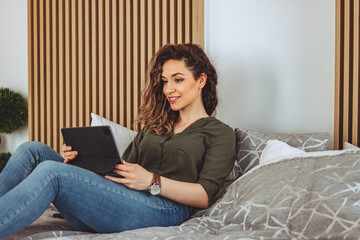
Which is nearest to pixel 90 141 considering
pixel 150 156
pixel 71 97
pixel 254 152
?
pixel 150 156

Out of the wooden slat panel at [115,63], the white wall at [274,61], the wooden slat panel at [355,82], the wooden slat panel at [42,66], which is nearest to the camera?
the wooden slat panel at [355,82]

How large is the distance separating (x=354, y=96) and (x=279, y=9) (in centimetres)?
64

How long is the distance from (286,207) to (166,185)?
16.4 inches

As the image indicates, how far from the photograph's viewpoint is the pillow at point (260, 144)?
178 cm

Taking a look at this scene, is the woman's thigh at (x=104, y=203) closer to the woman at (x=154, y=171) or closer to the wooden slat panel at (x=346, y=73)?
the woman at (x=154, y=171)

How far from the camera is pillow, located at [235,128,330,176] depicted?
5.83 feet

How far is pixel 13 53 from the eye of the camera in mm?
3029

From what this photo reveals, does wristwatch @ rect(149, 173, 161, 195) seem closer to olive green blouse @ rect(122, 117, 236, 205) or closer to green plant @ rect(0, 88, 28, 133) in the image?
olive green blouse @ rect(122, 117, 236, 205)

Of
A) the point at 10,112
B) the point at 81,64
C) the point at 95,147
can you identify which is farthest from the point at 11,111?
the point at 95,147

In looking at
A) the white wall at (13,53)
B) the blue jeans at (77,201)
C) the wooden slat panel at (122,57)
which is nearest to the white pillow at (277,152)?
the blue jeans at (77,201)

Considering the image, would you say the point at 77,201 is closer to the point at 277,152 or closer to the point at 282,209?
the point at 282,209

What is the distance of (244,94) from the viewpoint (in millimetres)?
2262

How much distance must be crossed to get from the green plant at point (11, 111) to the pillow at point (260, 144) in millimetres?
1711

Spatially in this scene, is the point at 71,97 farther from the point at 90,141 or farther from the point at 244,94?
the point at 90,141
